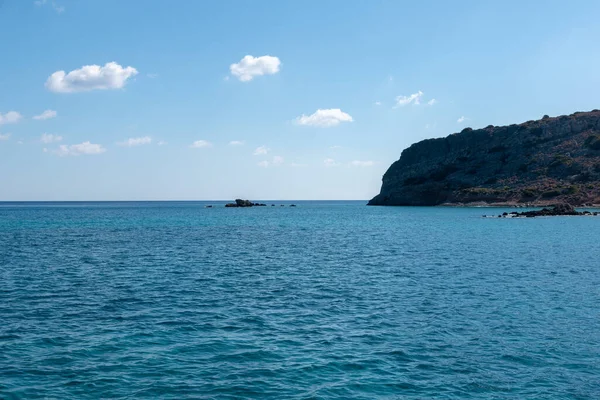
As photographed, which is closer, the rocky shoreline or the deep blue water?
the deep blue water

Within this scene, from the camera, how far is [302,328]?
23.0m

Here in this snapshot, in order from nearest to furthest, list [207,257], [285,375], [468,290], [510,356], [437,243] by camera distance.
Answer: [285,375], [510,356], [468,290], [207,257], [437,243]

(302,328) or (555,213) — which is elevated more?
(555,213)

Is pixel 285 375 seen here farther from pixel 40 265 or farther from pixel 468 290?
pixel 40 265

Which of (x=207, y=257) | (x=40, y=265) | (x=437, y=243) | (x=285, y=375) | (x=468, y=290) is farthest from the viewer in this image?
(x=437, y=243)

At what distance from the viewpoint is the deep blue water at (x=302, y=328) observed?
16.5m

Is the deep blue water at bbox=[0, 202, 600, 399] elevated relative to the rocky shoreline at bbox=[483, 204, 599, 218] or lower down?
lower down

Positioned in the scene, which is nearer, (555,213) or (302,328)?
(302,328)

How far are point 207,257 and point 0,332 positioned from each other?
1111 inches

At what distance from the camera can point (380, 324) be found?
23.7m

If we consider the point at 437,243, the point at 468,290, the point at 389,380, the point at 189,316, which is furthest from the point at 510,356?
the point at 437,243

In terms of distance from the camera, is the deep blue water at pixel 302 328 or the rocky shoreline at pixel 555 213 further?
the rocky shoreline at pixel 555 213

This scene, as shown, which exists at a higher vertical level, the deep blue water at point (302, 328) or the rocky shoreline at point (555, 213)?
the rocky shoreline at point (555, 213)

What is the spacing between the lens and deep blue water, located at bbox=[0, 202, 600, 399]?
651 inches
